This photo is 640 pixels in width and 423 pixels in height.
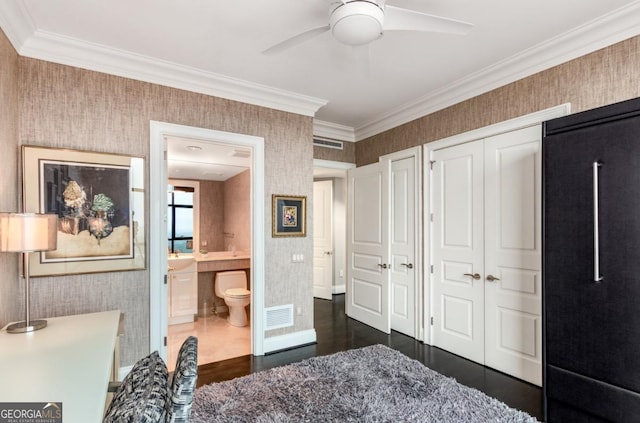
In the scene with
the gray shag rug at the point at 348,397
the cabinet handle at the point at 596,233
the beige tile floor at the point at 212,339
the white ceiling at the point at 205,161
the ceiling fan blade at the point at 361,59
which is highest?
the ceiling fan blade at the point at 361,59

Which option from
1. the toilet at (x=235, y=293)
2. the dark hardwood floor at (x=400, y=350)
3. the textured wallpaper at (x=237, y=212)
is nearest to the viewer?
the dark hardwood floor at (x=400, y=350)

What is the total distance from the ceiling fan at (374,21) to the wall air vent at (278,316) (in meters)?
2.67

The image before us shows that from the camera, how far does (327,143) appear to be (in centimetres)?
→ 462

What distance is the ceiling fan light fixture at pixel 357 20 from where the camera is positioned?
5.69 ft

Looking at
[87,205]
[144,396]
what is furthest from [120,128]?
[144,396]

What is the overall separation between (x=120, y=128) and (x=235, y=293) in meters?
2.47

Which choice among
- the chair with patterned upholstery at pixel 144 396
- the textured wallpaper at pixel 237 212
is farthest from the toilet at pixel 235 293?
the chair with patterned upholstery at pixel 144 396

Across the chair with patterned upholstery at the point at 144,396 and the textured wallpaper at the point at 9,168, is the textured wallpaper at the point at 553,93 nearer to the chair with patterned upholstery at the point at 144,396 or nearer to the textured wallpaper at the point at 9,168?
the chair with patterned upholstery at the point at 144,396

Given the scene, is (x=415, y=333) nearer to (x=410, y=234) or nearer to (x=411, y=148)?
(x=410, y=234)

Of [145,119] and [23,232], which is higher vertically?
[145,119]

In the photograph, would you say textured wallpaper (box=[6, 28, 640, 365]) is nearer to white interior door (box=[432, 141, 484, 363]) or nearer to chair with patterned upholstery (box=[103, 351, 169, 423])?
white interior door (box=[432, 141, 484, 363])

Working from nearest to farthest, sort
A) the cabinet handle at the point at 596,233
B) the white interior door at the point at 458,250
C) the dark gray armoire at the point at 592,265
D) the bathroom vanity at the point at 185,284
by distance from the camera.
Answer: the dark gray armoire at the point at 592,265 → the cabinet handle at the point at 596,233 → the white interior door at the point at 458,250 → the bathroom vanity at the point at 185,284

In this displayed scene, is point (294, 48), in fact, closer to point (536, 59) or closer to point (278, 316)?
point (536, 59)

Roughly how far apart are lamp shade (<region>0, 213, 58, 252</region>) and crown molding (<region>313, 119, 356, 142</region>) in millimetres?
3341
